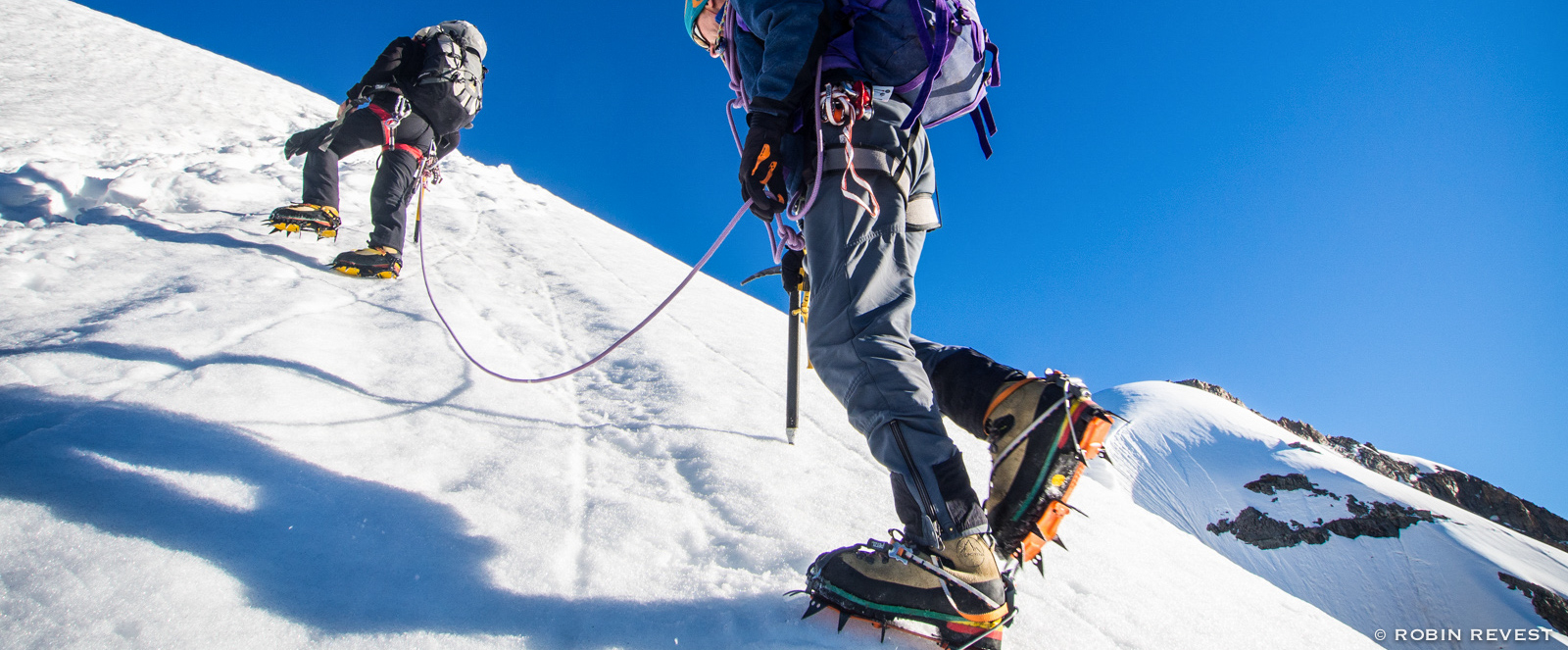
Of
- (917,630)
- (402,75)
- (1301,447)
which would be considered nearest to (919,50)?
(917,630)

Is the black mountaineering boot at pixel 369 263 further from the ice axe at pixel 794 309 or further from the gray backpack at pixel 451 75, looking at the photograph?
the ice axe at pixel 794 309

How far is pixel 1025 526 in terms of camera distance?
1292mm

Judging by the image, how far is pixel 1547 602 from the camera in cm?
2308

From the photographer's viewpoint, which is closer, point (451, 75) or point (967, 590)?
point (967, 590)

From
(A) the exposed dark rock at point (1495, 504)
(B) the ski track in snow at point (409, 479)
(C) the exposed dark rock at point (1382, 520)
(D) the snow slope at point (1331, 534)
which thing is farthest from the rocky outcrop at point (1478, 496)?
(B) the ski track in snow at point (409, 479)

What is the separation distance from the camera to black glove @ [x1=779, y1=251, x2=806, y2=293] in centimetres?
205

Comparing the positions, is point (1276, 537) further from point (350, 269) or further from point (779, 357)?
point (350, 269)

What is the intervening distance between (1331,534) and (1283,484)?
2811 mm

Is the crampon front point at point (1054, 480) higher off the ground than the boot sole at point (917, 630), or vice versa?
the crampon front point at point (1054, 480)

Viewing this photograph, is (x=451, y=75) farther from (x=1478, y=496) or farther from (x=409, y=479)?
(x=1478, y=496)

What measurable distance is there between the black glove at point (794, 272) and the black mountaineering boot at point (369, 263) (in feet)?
10.3

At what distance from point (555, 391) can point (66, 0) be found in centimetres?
1833

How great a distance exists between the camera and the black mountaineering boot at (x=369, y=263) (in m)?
3.66

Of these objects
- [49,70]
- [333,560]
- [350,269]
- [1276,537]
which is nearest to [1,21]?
[49,70]
